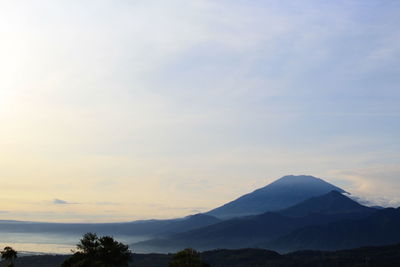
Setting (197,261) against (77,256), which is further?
(77,256)

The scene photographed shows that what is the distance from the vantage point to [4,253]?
490 feet

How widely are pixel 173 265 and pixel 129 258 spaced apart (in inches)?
1028

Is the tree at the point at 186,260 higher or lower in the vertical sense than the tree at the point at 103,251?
lower

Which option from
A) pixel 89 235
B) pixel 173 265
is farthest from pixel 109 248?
pixel 173 265

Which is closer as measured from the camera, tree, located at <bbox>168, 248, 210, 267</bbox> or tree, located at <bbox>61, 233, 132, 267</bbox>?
tree, located at <bbox>168, 248, 210, 267</bbox>

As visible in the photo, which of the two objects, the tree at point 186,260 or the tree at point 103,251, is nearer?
the tree at point 186,260

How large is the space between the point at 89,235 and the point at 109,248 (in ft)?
21.4

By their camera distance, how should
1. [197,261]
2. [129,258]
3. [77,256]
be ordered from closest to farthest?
1. [197,261]
2. [77,256]
3. [129,258]

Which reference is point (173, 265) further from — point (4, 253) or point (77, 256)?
point (4, 253)

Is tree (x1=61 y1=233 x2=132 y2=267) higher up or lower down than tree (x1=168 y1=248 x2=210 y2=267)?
higher up

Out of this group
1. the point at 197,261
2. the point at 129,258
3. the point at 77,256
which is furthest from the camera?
the point at 129,258

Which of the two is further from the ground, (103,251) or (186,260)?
(103,251)

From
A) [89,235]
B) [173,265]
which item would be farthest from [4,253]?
[173,265]

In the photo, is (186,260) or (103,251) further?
(103,251)
